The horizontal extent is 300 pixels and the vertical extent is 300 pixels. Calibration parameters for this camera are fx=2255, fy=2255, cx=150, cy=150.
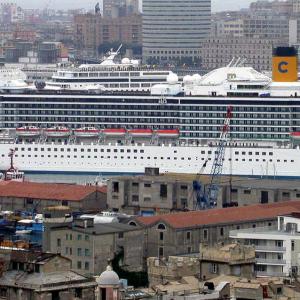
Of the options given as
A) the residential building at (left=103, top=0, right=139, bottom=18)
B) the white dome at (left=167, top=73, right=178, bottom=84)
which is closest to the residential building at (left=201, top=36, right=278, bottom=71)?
the residential building at (left=103, top=0, right=139, bottom=18)

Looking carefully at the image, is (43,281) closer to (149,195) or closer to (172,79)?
(149,195)

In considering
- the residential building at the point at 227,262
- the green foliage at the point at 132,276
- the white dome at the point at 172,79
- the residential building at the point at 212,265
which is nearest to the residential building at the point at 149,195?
the green foliage at the point at 132,276

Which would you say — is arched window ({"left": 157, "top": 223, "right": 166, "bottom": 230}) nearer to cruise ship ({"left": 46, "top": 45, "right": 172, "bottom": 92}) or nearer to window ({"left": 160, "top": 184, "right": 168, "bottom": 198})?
window ({"left": 160, "top": 184, "right": 168, "bottom": 198})

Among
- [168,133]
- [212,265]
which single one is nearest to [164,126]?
[168,133]

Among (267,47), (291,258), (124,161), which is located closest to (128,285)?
(291,258)

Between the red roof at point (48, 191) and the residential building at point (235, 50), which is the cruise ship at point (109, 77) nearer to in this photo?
the red roof at point (48, 191)

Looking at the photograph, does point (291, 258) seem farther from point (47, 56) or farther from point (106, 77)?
point (47, 56)

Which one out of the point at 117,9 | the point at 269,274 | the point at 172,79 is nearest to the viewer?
the point at 269,274
